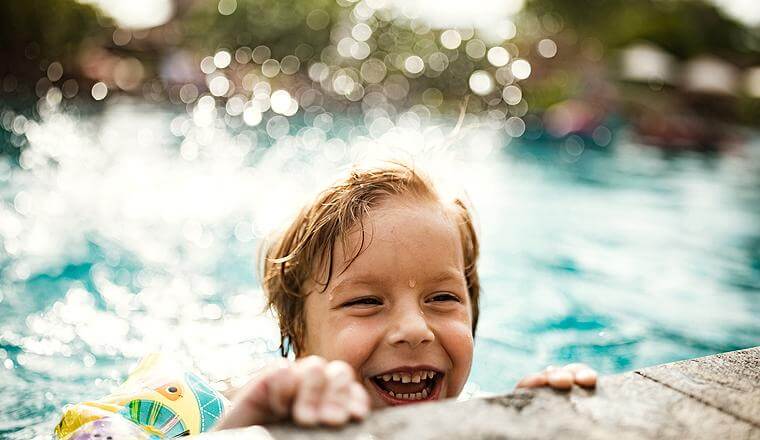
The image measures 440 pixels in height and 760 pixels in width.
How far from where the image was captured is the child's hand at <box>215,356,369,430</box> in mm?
1406

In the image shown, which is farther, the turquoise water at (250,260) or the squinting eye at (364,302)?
the turquoise water at (250,260)

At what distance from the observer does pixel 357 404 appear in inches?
56.9

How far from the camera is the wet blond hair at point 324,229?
2336mm

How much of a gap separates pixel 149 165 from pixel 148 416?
7.64 m

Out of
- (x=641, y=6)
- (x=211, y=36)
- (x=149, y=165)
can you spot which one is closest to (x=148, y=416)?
(x=149, y=165)

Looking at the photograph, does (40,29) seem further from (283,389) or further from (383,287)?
(283,389)

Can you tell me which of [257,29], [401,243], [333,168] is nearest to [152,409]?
[401,243]

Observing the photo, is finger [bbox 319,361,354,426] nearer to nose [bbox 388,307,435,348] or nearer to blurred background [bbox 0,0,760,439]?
nose [bbox 388,307,435,348]

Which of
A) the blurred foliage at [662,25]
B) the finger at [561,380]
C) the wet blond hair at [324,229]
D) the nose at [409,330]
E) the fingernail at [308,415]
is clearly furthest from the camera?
→ the blurred foliage at [662,25]

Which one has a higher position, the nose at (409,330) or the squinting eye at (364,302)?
the squinting eye at (364,302)

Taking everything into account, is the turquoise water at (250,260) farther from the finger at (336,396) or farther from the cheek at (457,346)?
the finger at (336,396)

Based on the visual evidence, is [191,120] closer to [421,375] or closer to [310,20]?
[310,20]

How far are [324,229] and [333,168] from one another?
25.5ft

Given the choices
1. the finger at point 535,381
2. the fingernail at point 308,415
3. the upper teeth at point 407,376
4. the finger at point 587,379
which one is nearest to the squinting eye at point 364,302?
the upper teeth at point 407,376
